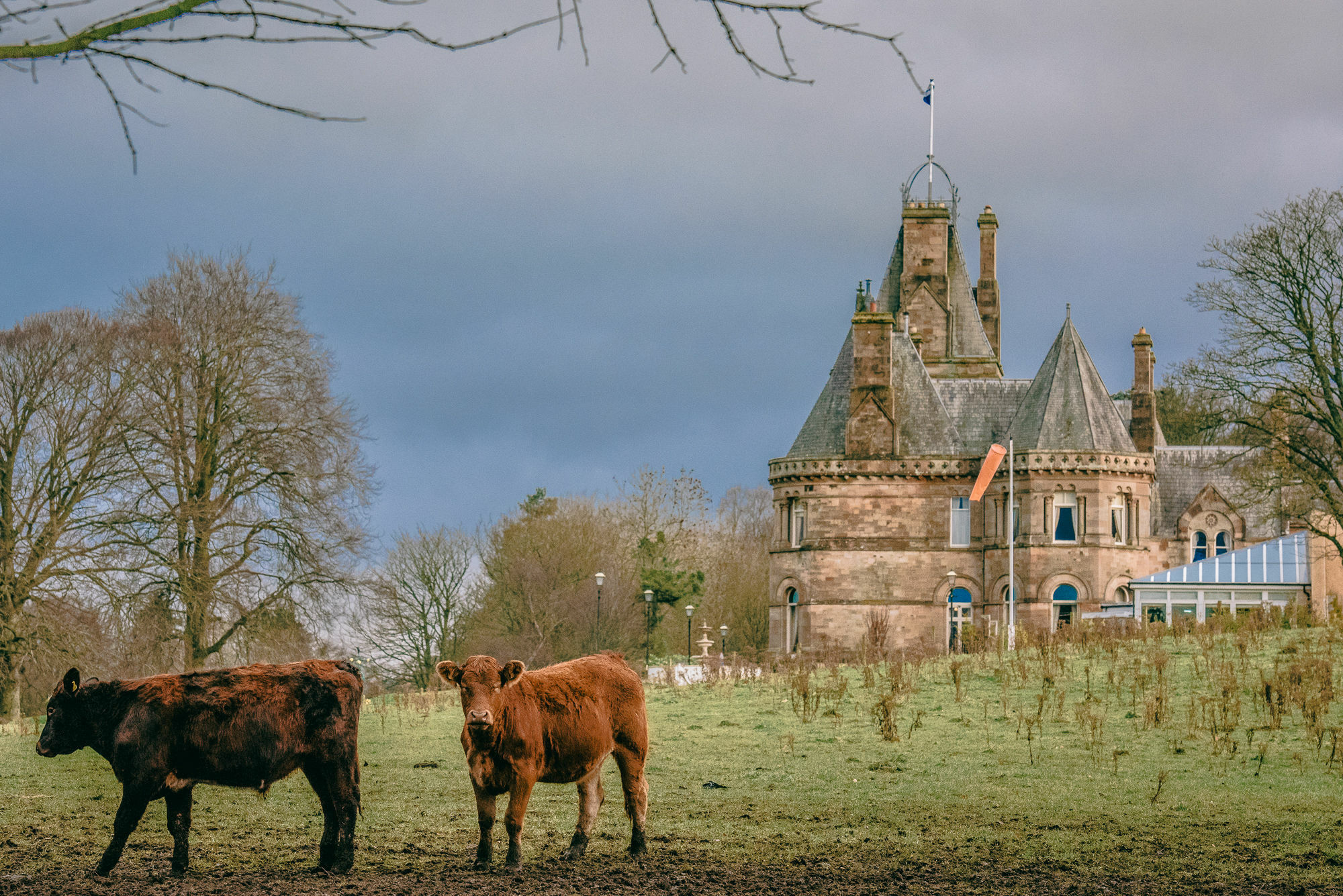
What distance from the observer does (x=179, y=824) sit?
926 cm

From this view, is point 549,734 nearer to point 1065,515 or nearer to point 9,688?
point 9,688

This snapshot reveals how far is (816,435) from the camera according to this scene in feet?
164

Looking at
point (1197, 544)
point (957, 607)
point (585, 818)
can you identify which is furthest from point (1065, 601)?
point (585, 818)

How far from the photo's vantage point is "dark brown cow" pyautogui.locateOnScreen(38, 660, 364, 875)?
8.99 m

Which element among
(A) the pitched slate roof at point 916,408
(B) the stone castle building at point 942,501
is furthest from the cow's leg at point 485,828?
(A) the pitched slate roof at point 916,408

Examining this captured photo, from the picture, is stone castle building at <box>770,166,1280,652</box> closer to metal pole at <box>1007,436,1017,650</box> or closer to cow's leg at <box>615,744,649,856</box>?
metal pole at <box>1007,436,1017,650</box>

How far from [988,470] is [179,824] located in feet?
134

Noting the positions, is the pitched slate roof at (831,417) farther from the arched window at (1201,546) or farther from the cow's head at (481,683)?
the cow's head at (481,683)

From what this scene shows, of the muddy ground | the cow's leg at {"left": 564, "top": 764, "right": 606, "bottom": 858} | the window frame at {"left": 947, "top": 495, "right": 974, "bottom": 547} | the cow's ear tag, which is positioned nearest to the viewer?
the muddy ground

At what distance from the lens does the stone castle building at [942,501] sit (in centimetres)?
4734

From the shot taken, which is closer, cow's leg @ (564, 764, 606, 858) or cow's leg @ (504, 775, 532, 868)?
cow's leg @ (504, 775, 532, 868)

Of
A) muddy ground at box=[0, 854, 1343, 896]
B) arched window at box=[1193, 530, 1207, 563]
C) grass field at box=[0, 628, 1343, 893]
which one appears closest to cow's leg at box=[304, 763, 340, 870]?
muddy ground at box=[0, 854, 1343, 896]

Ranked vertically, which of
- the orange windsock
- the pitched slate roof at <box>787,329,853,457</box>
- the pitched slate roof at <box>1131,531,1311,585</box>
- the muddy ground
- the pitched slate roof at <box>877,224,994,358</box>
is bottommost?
the muddy ground

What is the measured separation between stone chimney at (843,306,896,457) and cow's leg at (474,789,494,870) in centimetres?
4041
